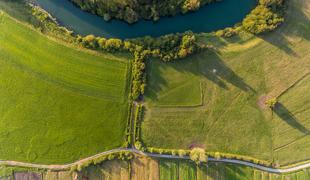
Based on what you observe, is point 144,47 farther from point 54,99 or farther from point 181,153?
point 181,153

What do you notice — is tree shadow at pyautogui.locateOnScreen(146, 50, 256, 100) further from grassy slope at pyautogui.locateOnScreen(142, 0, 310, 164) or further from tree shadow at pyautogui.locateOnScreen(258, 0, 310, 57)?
tree shadow at pyautogui.locateOnScreen(258, 0, 310, 57)

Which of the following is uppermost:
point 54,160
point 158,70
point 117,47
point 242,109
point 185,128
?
point 117,47

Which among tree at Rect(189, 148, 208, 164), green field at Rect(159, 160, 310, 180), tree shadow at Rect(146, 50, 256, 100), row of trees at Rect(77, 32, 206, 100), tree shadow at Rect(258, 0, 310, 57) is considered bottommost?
green field at Rect(159, 160, 310, 180)

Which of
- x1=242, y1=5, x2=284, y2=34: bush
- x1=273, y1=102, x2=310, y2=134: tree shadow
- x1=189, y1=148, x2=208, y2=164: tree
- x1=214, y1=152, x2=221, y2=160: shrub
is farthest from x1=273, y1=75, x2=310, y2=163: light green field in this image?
x1=189, y1=148, x2=208, y2=164: tree

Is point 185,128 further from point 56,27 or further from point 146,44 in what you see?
point 56,27

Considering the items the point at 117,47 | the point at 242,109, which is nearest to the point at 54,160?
the point at 117,47

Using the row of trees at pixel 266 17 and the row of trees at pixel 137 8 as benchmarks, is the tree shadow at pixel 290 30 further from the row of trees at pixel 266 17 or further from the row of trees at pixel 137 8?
the row of trees at pixel 137 8

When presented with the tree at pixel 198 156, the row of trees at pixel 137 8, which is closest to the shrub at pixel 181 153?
the tree at pixel 198 156
